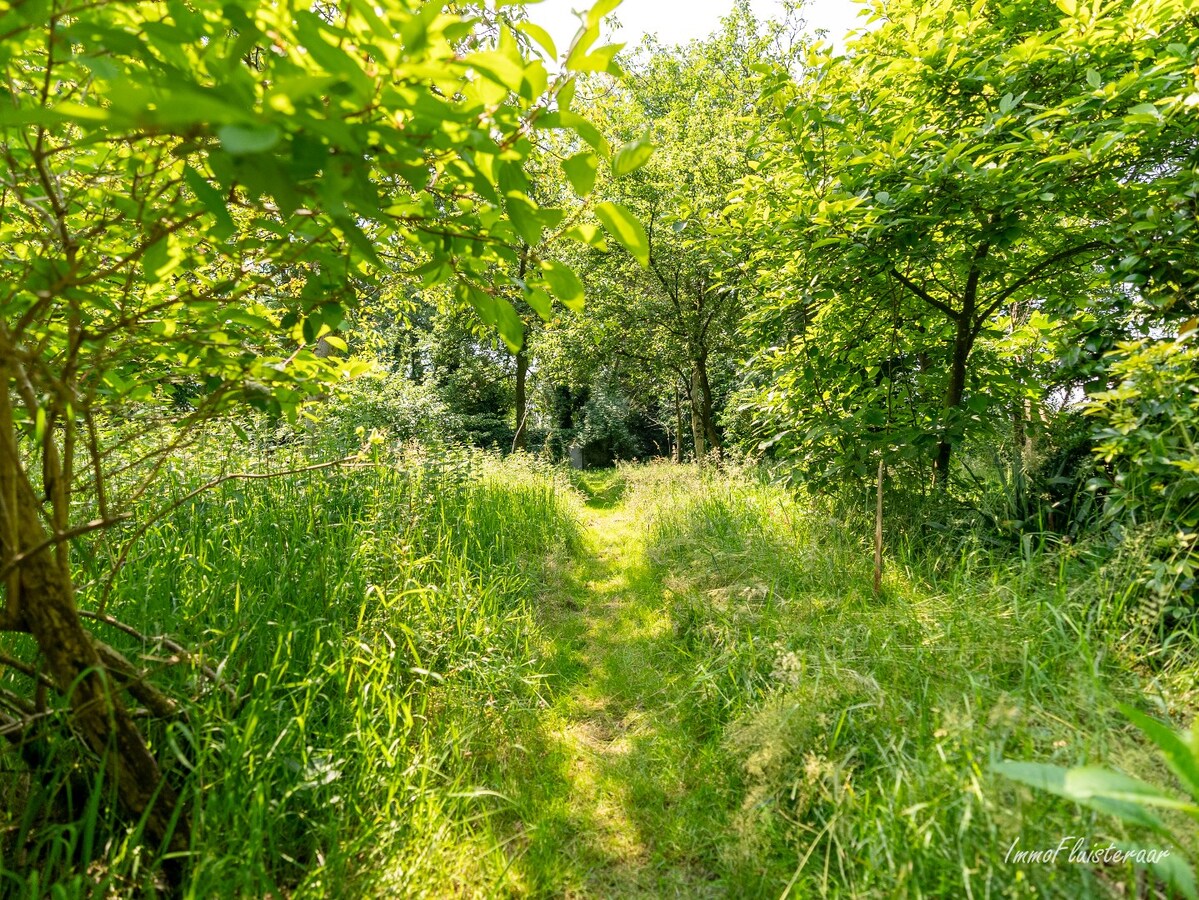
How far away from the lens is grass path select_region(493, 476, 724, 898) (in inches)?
74.7

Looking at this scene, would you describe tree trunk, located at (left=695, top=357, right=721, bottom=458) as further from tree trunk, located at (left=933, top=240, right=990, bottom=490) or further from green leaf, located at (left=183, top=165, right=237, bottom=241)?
green leaf, located at (left=183, top=165, right=237, bottom=241)

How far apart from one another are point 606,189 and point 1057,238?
7963 mm

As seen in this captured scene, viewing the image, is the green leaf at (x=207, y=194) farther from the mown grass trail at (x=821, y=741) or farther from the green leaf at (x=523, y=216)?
the mown grass trail at (x=821, y=741)

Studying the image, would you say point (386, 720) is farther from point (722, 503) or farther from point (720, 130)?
point (720, 130)

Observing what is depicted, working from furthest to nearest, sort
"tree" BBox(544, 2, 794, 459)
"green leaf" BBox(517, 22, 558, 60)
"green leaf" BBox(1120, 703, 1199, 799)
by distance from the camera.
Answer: "tree" BBox(544, 2, 794, 459), "green leaf" BBox(1120, 703, 1199, 799), "green leaf" BBox(517, 22, 558, 60)

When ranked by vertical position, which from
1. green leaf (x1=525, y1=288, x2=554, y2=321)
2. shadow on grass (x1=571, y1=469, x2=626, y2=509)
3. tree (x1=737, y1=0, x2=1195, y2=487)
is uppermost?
tree (x1=737, y1=0, x2=1195, y2=487)

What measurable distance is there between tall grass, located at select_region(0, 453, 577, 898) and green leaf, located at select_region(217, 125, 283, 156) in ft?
5.41

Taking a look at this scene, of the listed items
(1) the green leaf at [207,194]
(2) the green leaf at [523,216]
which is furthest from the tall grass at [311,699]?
(2) the green leaf at [523,216]

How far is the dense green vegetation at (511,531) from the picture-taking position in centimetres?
100

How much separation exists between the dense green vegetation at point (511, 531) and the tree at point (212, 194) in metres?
0.01

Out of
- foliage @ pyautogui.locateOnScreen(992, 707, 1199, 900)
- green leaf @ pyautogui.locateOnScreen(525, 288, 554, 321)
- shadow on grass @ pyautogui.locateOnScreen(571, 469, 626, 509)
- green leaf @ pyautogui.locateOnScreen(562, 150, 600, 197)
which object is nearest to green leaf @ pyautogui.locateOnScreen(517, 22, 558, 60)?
green leaf @ pyautogui.locateOnScreen(562, 150, 600, 197)

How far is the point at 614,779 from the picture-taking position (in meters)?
2.38

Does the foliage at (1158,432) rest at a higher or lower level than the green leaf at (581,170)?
lower

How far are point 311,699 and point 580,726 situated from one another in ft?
4.64
